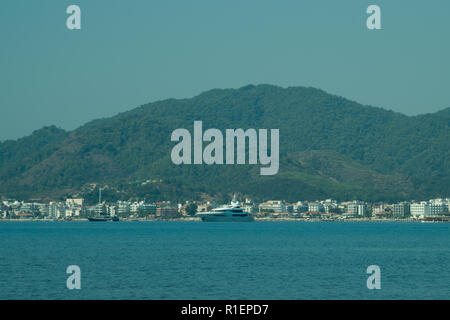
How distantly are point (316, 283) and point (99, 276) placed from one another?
1711cm

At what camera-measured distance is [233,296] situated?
49.8 meters

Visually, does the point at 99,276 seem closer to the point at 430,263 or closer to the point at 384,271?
the point at 384,271
